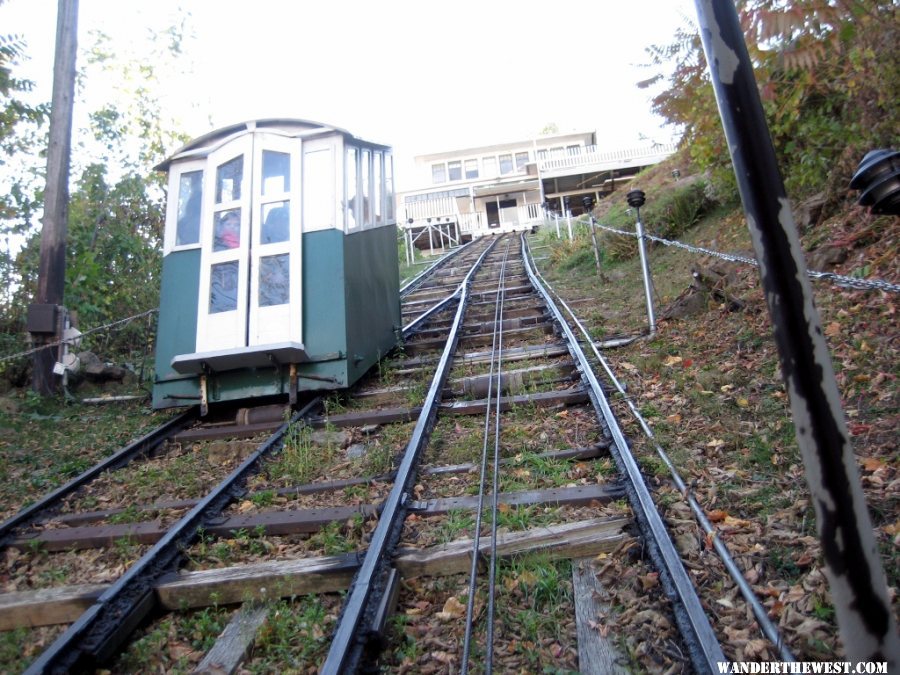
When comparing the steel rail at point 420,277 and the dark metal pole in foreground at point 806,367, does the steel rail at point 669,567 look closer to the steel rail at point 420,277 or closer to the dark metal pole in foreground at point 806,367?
the dark metal pole in foreground at point 806,367

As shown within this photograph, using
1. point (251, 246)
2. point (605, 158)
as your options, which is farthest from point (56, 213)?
point (605, 158)

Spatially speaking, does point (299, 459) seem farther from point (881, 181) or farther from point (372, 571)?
point (881, 181)

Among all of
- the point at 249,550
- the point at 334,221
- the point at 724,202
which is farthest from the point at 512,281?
the point at 249,550

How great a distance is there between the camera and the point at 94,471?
5012mm

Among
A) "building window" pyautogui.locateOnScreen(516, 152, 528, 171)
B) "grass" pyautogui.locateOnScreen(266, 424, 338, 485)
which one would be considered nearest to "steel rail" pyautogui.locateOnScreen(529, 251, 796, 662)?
"grass" pyautogui.locateOnScreen(266, 424, 338, 485)

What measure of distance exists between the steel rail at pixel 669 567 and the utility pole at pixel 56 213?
704 cm

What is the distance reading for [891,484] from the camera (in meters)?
2.94

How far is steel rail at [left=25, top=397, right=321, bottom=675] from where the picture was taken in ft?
8.21

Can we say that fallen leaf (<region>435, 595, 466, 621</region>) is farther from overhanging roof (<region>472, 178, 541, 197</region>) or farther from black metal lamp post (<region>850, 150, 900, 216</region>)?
overhanging roof (<region>472, 178, 541, 197</region>)

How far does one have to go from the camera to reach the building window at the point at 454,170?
145ft

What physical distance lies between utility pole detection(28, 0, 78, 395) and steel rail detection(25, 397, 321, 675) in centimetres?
520

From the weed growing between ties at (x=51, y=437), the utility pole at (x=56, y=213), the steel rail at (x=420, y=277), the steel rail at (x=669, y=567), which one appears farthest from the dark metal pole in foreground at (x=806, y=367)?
the steel rail at (x=420, y=277)

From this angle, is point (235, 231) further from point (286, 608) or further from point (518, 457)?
point (286, 608)

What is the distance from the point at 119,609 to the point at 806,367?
9.88ft
